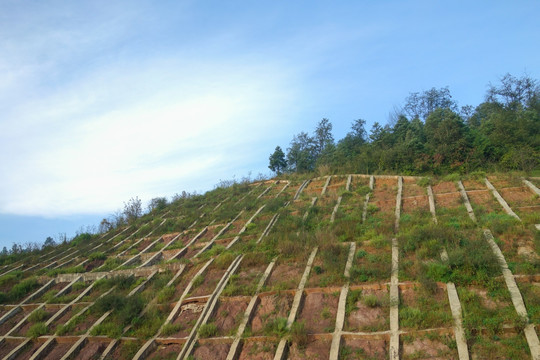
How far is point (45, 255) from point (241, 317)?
1144cm

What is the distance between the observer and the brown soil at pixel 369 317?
5906 mm

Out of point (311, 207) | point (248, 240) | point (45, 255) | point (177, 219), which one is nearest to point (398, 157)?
point (311, 207)

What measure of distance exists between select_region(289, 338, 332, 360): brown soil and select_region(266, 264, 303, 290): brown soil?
5.07 feet

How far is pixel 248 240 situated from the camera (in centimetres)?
1045

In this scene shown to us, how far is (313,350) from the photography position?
19.0 ft

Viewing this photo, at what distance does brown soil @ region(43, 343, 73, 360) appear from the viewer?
748cm

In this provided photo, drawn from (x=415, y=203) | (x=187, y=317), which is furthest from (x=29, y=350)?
(x=415, y=203)

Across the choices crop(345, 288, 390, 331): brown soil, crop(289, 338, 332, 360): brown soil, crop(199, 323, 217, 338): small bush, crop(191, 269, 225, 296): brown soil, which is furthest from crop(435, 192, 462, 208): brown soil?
crop(199, 323, 217, 338): small bush

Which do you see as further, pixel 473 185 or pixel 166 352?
pixel 473 185

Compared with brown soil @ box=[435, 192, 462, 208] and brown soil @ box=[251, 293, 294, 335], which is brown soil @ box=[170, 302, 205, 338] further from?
brown soil @ box=[435, 192, 462, 208]

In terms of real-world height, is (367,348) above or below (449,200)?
below

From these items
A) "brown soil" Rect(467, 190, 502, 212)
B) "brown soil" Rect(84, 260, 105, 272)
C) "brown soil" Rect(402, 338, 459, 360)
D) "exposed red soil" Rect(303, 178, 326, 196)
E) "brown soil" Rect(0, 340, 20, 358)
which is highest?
"exposed red soil" Rect(303, 178, 326, 196)

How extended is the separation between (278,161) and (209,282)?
20.5 meters

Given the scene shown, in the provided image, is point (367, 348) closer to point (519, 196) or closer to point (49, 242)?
point (519, 196)
